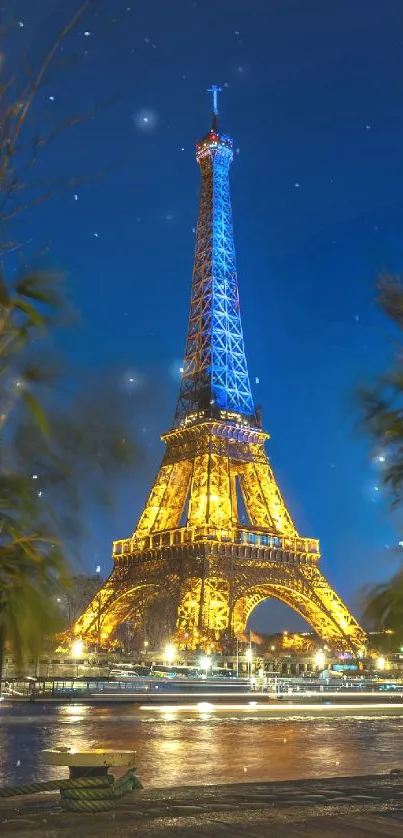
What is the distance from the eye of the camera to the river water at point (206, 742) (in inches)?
564

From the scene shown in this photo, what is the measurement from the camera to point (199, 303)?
80.2m

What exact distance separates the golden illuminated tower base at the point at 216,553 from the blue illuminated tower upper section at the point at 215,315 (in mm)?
2462

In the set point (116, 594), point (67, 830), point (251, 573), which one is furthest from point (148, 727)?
point (116, 594)

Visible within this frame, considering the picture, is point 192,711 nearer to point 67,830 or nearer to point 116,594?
point 67,830

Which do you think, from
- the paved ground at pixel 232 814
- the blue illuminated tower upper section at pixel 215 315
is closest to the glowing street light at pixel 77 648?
the blue illuminated tower upper section at pixel 215 315

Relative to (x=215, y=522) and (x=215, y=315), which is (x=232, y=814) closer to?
(x=215, y=522)

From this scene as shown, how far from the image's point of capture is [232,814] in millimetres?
9602

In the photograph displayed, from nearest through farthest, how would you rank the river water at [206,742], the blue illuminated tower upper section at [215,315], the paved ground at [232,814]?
the paved ground at [232,814], the river water at [206,742], the blue illuminated tower upper section at [215,315]

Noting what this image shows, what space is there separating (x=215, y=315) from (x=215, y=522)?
20616 mm

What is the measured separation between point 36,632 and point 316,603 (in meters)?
63.5

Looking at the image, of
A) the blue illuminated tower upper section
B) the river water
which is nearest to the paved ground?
the river water

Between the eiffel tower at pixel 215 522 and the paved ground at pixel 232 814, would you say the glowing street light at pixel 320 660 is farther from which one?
the paved ground at pixel 232 814

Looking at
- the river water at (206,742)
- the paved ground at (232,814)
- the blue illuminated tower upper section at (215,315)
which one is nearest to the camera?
the paved ground at (232,814)

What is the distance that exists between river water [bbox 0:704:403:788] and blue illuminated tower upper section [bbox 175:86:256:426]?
48562 mm
